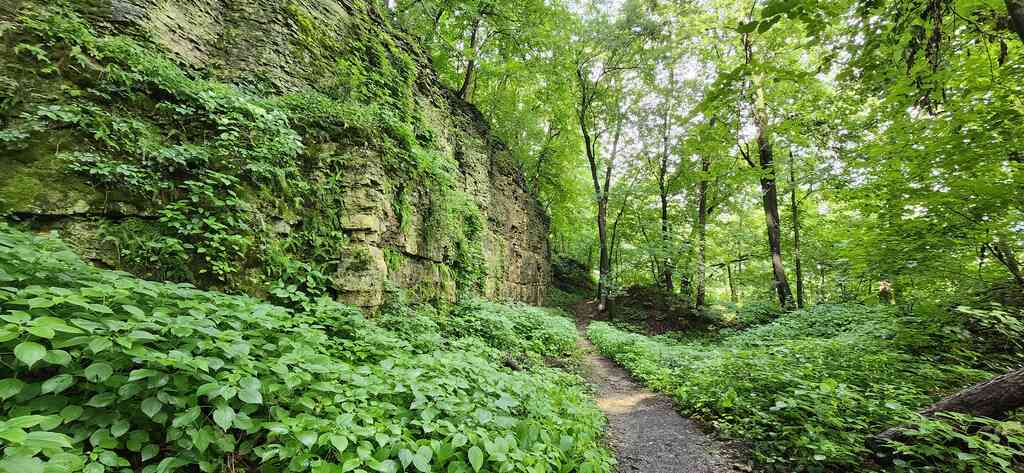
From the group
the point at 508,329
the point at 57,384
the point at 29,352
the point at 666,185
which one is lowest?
the point at 508,329

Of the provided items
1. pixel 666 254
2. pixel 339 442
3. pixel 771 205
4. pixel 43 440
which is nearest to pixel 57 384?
pixel 43 440

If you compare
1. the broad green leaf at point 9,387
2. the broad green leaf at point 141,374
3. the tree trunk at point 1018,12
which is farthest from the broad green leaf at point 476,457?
the tree trunk at point 1018,12

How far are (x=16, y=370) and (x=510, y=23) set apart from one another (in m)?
15.3

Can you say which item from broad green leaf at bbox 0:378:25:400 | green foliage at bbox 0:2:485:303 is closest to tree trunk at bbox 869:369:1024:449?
broad green leaf at bbox 0:378:25:400

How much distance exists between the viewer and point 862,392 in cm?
494

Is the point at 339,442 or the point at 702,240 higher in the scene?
the point at 702,240

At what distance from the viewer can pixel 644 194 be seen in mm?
21719

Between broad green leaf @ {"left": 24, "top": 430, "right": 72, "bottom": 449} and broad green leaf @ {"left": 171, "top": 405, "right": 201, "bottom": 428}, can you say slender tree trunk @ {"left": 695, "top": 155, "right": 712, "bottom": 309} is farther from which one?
broad green leaf @ {"left": 24, "top": 430, "right": 72, "bottom": 449}

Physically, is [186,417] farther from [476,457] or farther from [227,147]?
[227,147]

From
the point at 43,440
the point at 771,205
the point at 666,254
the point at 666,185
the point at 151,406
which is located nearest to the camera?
the point at 43,440

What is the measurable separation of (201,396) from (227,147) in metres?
3.65

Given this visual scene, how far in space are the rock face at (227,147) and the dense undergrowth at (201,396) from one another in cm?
80

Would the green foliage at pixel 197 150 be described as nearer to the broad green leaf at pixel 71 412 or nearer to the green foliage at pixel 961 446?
the broad green leaf at pixel 71 412

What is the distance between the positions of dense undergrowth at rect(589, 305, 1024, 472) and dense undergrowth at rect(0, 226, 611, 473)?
8.65 ft
